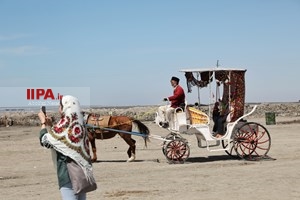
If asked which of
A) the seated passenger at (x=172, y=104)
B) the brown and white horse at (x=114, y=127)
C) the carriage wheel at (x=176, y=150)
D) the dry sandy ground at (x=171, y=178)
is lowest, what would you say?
the dry sandy ground at (x=171, y=178)

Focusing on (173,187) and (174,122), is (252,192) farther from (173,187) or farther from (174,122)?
(174,122)

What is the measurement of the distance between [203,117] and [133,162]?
2928 millimetres

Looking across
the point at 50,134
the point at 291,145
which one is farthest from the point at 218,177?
the point at 291,145

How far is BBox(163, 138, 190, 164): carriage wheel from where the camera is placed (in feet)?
54.5

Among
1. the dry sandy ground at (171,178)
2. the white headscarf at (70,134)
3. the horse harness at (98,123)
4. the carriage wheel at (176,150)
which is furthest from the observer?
the horse harness at (98,123)

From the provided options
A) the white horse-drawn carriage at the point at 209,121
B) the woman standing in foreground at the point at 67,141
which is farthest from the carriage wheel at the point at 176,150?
the woman standing in foreground at the point at 67,141

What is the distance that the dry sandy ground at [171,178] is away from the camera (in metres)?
11.3

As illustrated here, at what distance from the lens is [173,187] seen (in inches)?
478

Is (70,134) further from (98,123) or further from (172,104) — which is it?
(98,123)

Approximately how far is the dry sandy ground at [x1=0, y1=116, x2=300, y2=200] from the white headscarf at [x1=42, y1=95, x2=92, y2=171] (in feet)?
15.8

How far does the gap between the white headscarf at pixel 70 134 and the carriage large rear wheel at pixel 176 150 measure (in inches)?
406

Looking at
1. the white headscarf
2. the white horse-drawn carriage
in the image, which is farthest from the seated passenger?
the white headscarf

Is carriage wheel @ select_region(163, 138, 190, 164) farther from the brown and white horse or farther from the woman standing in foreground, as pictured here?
the woman standing in foreground

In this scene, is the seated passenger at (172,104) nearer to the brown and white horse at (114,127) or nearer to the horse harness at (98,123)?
the brown and white horse at (114,127)
